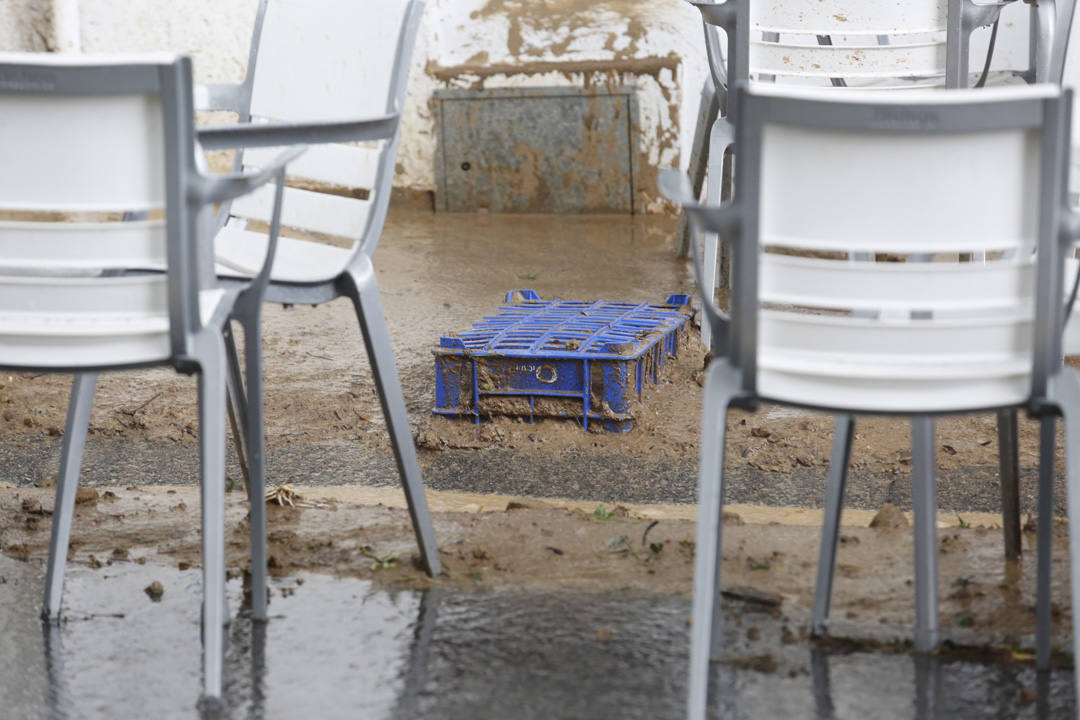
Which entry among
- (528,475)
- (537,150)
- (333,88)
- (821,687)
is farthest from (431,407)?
(537,150)

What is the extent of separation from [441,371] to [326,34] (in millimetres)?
1265

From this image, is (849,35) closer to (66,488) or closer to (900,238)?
(900,238)

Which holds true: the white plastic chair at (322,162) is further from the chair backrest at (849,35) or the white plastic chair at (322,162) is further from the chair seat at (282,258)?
the chair backrest at (849,35)

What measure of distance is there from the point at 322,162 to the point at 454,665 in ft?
3.71

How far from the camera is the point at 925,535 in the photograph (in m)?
2.20

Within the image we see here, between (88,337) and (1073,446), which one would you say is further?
(88,337)

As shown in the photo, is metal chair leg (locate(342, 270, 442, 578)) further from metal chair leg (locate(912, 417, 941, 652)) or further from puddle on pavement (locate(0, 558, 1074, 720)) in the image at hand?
metal chair leg (locate(912, 417, 941, 652))

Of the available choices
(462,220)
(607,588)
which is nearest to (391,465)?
(607,588)

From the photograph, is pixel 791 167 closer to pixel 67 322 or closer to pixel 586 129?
pixel 67 322

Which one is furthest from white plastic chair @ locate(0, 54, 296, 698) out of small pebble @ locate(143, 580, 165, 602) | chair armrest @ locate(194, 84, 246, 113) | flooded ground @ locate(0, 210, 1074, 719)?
chair armrest @ locate(194, 84, 246, 113)

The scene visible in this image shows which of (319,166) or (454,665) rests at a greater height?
(319,166)

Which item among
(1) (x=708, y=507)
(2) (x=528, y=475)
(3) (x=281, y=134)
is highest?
(3) (x=281, y=134)

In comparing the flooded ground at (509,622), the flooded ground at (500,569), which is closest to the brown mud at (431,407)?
the flooded ground at (500,569)

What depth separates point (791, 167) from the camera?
1702mm
